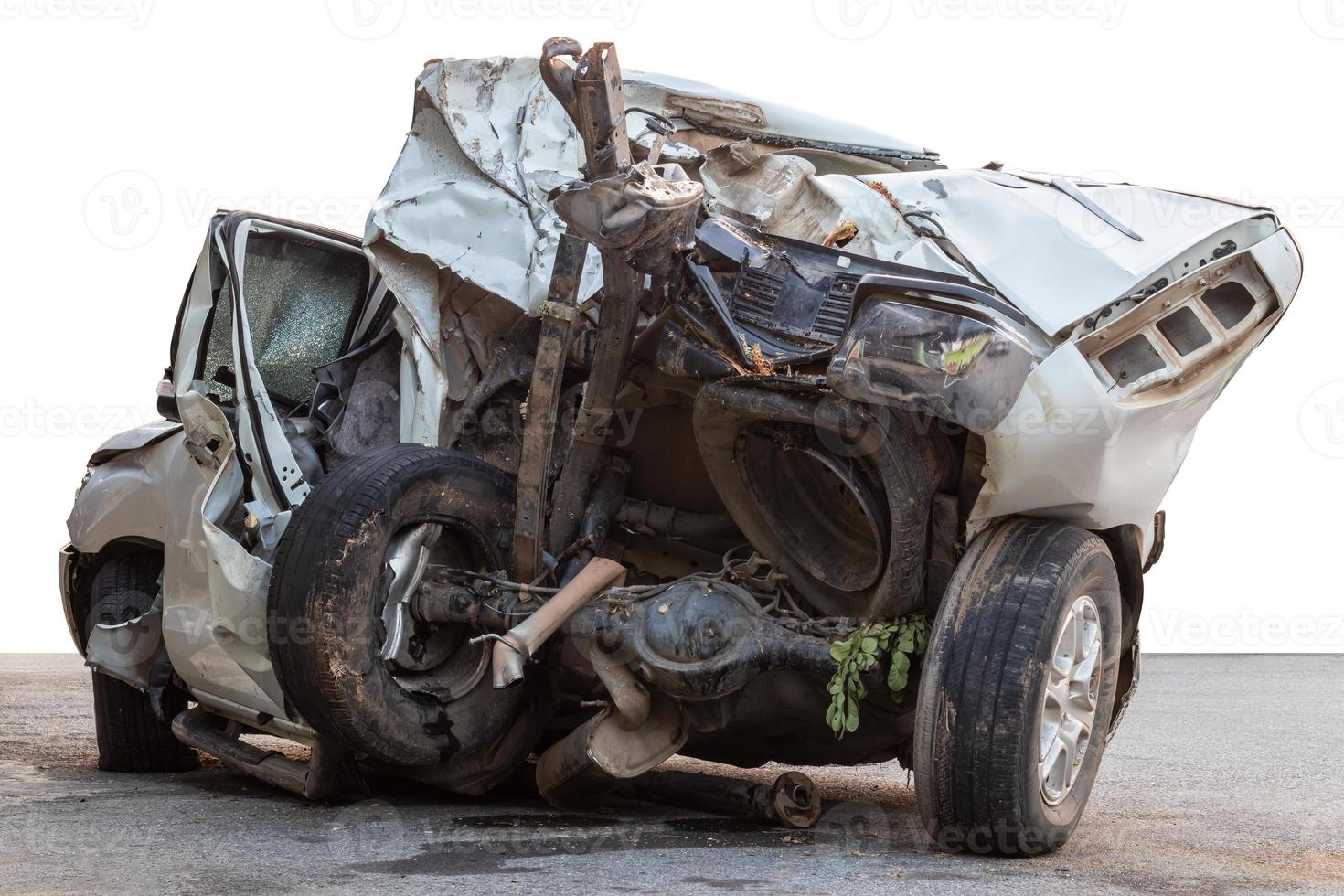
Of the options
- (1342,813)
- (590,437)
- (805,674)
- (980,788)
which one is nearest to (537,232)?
(590,437)

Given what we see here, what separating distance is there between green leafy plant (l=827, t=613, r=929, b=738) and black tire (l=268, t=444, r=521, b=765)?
5.14 feet

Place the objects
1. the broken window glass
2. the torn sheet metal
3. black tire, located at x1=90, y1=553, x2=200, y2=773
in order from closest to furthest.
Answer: the torn sheet metal
the broken window glass
black tire, located at x1=90, y1=553, x2=200, y2=773

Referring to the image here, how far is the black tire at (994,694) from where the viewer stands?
476 cm

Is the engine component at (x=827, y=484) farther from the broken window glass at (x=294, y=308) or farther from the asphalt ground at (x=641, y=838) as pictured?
the broken window glass at (x=294, y=308)

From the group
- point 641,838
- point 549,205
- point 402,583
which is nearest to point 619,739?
point 641,838

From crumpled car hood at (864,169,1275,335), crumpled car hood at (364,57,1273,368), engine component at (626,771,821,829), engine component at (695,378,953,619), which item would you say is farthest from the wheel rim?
crumpled car hood at (864,169,1275,335)

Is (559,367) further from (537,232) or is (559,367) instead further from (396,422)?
(396,422)

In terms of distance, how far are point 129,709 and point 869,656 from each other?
13.5ft

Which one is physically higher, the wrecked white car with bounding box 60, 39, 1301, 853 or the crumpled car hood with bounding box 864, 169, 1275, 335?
the crumpled car hood with bounding box 864, 169, 1275, 335

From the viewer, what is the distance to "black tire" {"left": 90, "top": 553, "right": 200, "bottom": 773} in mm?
7711

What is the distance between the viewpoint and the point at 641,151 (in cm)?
646

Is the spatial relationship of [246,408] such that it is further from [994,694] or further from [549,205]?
[994,694]

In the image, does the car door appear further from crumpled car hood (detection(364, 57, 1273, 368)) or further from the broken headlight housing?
the broken headlight housing

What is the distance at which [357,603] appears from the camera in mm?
5742
